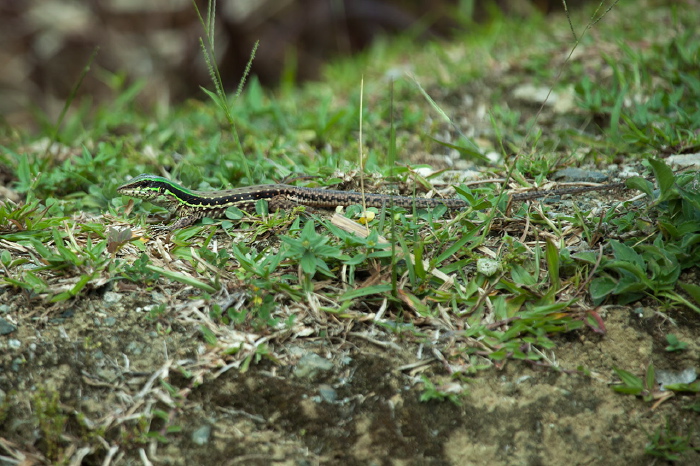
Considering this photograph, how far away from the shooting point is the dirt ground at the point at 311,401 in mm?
2668

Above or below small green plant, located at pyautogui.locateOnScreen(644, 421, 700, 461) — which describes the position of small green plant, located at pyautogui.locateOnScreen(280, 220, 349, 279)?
above

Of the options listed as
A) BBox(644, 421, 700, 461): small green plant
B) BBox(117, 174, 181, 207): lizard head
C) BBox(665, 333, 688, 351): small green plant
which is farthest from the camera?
BBox(117, 174, 181, 207): lizard head

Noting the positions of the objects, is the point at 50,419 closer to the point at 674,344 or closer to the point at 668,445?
the point at 668,445

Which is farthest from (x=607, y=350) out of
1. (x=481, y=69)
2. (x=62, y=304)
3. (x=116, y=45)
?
(x=116, y=45)

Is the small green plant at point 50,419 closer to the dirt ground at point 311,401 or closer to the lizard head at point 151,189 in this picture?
the dirt ground at point 311,401

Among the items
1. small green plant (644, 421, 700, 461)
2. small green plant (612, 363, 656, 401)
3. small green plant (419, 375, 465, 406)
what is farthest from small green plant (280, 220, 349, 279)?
small green plant (644, 421, 700, 461)

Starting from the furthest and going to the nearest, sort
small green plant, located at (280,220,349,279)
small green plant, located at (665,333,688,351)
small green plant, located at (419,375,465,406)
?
1. small green plant, located at (280,220,349,279)
2. small green plant, located at (665,333,688,351)
3. small green plant, located at (419,375,465,406)

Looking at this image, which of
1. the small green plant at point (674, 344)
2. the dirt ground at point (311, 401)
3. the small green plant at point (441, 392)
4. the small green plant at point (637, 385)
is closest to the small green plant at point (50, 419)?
the dirt ground at point (311, 401)

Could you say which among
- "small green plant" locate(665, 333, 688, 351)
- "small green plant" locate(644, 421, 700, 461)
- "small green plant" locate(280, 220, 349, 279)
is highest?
"small green plant" locate(280, 220, 349, 279)

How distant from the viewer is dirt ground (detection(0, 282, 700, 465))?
2.67 meters

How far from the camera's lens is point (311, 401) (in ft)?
9.31

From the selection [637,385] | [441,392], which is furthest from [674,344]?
[441,392]

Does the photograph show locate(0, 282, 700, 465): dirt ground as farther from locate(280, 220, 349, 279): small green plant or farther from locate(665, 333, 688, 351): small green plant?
locate(280, 220, 349, 279): small green plant

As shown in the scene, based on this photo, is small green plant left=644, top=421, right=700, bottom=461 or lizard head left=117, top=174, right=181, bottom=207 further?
lizard head left=117, top=174, right=181, bottom=207
